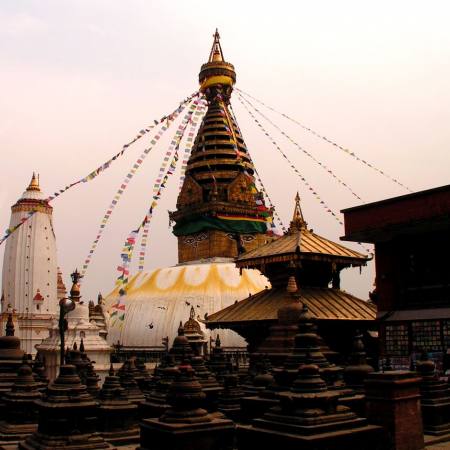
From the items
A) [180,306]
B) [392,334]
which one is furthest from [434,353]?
[180,306]

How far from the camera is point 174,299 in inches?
1389

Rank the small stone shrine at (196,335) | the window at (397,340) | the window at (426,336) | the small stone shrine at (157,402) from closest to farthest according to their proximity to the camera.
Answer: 1. the small stone shrine at (157,402)
2. the window at (426,336)
3. the window at (397,340)
4. the small stone shrine at (196,335)

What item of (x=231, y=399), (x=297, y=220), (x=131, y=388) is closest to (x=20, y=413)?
(x=131, y=388)

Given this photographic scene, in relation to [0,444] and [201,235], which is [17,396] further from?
[201,235]

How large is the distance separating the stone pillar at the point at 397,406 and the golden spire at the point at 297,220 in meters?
10.7

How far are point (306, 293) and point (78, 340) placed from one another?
11.6 metres

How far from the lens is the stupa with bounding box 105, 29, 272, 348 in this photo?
34.9m

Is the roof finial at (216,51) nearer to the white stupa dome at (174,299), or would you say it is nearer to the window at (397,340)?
the white stupa dome at (174,299)

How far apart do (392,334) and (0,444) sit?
11.6 m

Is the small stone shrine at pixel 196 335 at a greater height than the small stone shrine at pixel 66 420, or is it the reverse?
the small stone shrine at pixel 196 335

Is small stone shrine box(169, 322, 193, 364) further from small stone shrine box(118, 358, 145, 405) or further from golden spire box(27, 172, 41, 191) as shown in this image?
golden spire box(27, 172, 41, 191)

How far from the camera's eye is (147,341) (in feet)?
111

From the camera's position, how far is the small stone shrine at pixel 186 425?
314 inches

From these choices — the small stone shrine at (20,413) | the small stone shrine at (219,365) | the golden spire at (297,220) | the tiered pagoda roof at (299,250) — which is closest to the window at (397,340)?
the tiered pagoda roof at (299,250)
